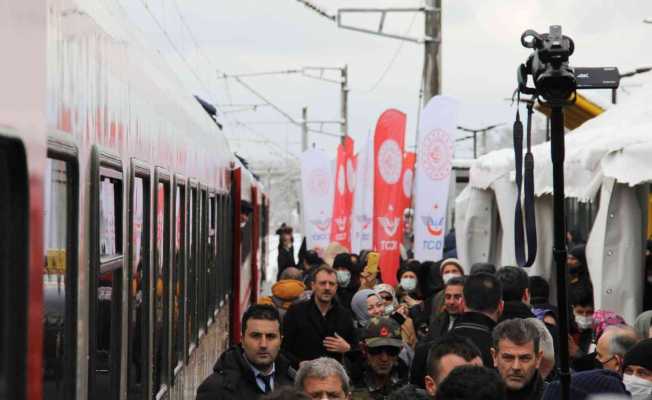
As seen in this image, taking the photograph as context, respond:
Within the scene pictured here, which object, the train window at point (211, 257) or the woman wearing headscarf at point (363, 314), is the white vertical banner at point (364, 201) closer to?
the train window at point (211, 257)

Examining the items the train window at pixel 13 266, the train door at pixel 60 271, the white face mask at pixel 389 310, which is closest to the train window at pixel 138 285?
the train door at pixel 60 271

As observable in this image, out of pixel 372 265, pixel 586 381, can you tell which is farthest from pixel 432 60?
pixel 586 381

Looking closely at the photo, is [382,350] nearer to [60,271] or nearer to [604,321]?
[604,321]

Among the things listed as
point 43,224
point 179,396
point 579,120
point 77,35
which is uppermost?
point 579,120

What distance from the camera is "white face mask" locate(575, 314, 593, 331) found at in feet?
32.6

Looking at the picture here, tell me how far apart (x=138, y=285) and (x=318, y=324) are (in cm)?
393

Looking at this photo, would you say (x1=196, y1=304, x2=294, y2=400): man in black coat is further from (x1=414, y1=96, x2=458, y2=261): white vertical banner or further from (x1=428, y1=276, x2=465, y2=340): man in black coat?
(x1=414, y1=96, x2=458, y2=261): white vertical banner

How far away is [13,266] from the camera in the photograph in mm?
2699

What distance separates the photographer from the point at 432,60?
20547mm

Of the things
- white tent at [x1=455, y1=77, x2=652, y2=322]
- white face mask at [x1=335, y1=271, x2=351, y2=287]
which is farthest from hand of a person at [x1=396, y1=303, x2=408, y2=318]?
white face mask at [x1=335, y1=271, x2=351, y2=287]

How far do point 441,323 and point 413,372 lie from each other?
215 cm

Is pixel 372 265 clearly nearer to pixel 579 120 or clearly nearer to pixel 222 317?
Result: pixel 222 317

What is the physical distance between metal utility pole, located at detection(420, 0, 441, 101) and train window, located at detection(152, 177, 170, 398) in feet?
46.5

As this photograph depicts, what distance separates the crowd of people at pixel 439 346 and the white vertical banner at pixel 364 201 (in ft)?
21.7
